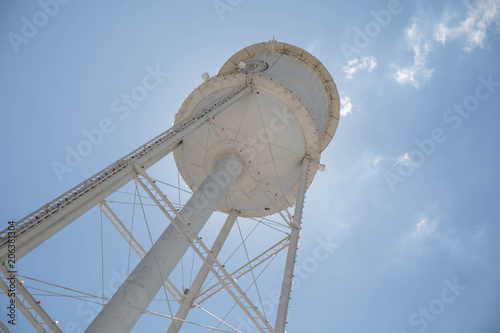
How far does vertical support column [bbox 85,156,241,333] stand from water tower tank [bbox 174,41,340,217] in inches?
37.0

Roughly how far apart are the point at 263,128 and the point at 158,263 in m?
5.89

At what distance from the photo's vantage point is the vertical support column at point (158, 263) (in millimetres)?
8008

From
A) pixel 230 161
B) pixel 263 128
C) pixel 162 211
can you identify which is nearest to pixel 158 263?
pixel 162 211

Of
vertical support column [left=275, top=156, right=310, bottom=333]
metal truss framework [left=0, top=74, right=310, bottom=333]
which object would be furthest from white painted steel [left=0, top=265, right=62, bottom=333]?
vertical support column [left=275, top=156, right=310, bottom=333]

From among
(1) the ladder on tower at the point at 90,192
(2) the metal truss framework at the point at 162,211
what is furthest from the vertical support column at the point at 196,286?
(1) the ladder on tower at the point at 90,192

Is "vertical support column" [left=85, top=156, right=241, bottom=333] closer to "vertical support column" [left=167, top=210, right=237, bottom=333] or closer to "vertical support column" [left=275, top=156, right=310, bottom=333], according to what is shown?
"vertical support column" [left=167, top=210, right=237, bottom=333]

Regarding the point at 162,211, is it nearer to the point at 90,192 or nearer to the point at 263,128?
the point at 90,192

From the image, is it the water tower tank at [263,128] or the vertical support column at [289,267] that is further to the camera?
the water tower tank at [263,128]

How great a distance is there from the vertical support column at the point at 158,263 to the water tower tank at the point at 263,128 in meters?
0.94

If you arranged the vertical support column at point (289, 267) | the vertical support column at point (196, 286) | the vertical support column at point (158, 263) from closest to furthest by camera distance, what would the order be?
the vertical support column at point (158, 263)
the vertical support column at point (289, 267)
the vertical support column at point (196, 286)

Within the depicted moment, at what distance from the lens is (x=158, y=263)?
373 inches

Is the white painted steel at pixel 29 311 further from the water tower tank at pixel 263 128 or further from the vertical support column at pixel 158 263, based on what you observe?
the water tower tank at pixel 263 128

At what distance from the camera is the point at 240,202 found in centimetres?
1500

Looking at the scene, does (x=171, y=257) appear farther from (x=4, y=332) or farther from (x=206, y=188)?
(x=4, y=332)
